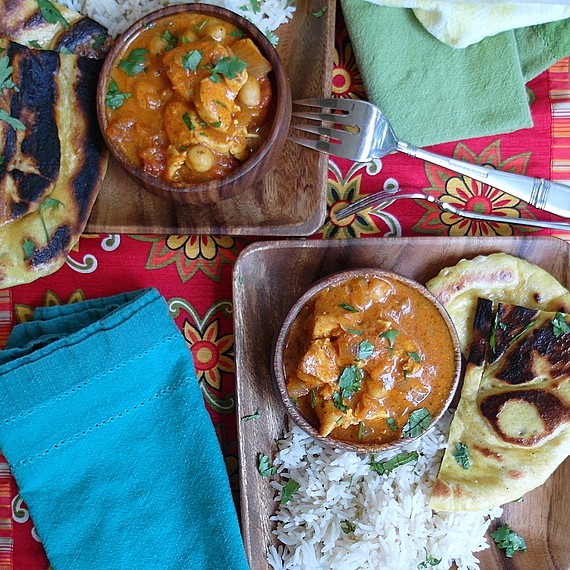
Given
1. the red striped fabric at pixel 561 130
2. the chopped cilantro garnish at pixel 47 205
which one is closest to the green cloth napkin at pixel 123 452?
the chopped cilantro garnish at pixel 47 205

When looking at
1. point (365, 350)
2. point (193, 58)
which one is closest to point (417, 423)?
point (365, 350)

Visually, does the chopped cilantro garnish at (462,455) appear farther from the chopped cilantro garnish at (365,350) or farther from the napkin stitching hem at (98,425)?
the napkin stitching hem at (98,425)

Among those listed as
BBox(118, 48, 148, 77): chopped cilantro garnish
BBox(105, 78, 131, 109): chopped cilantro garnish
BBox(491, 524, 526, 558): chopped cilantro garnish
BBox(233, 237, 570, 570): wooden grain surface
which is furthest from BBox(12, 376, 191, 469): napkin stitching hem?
BBox(491, 524, 526, 558): chopped cilantro garnish

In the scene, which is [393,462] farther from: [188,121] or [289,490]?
[188,121]

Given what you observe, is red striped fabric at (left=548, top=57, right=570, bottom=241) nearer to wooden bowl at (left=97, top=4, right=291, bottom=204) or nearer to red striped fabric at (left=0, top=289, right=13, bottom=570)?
wooden bowl at (left=97, top=4, right=291, bottom=204)

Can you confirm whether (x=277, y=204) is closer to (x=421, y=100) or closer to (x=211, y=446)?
(x=421, y=100)

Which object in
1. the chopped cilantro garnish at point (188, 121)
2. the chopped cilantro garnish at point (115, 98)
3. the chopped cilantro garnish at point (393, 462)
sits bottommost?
the chopped cilantro garnish at point (393, 462)

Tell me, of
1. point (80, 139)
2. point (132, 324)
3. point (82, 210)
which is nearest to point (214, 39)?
point (80, 139)
